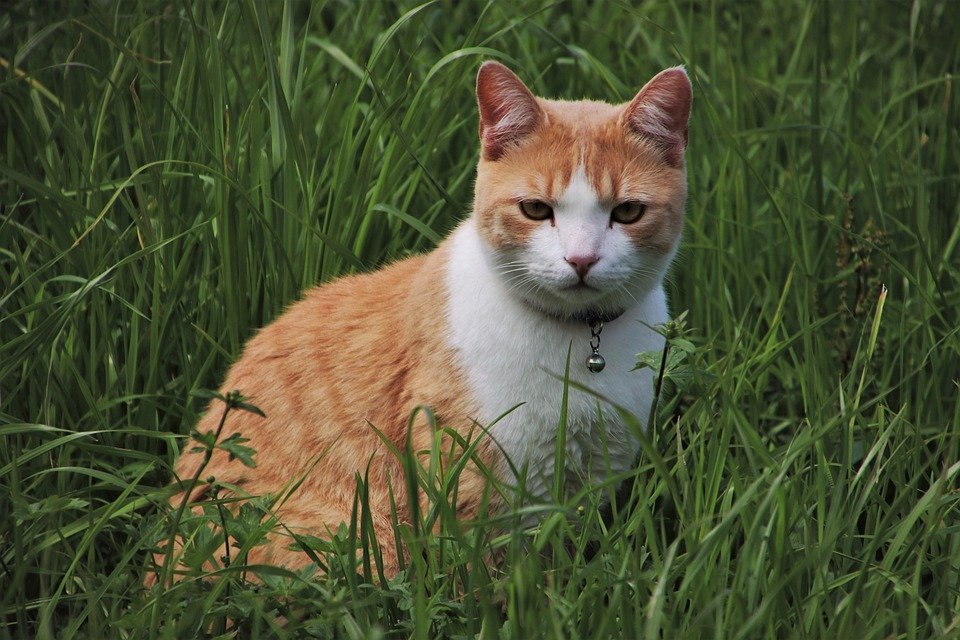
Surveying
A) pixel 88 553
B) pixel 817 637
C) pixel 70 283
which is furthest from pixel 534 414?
pixel 70 283

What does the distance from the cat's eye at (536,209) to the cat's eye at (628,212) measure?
159 millimetres

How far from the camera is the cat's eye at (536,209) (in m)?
2.45

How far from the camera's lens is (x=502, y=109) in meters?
2.53

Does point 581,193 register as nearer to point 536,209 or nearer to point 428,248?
point 536,209

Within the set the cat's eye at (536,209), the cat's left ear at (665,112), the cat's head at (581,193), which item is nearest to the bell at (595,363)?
the cat's head at (581,193)

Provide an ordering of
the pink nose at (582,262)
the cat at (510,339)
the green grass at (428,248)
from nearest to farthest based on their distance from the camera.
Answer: the green grass at (428,248), the pink nose at (582,262), the cat at (510,339)

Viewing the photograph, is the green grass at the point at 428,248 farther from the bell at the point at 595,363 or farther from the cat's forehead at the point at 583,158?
the cat's forehead at the point at 583,158

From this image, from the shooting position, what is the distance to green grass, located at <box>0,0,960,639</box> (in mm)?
2027

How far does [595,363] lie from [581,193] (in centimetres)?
42

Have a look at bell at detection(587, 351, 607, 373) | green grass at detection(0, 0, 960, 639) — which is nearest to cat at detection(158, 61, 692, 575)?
bell at detection(587, 351, 607, 373)

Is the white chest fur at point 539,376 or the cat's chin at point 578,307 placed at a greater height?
the cat's chin at point 578,307

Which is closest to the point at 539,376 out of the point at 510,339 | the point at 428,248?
the point at 510,339

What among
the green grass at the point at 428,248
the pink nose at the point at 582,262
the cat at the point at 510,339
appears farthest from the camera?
the cat at the point at 510,339

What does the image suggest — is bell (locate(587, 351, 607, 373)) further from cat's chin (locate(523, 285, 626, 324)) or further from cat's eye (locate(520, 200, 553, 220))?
cat's eye (locate(520, 200, 553, 220))
